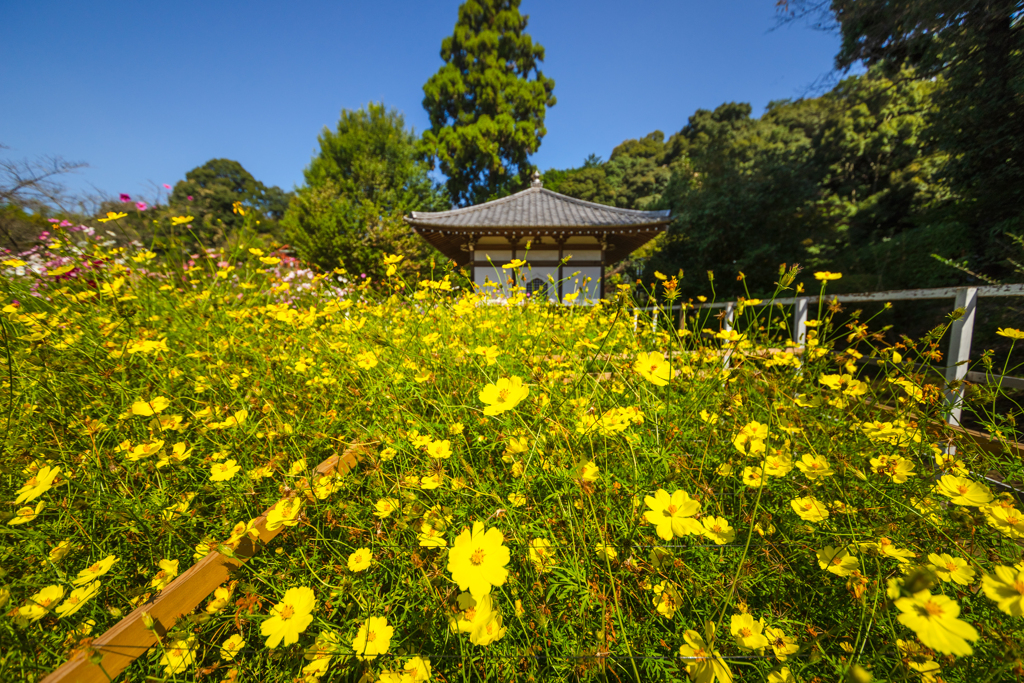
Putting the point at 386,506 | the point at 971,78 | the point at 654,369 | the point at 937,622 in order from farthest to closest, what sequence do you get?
the point at 971,78 → the point at 654,369 → the point at 386,506 → the point at 937,622

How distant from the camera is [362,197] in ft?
41.1

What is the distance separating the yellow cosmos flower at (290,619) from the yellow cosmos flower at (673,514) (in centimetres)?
54

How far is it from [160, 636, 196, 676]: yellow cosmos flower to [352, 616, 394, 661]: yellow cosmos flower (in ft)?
0.96

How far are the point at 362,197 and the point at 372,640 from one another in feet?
46.2

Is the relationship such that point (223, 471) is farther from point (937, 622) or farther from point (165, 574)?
point (937, 622)

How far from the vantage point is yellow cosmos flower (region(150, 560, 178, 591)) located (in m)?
0.67

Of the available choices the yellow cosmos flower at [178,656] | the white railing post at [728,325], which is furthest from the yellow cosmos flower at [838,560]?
the yellow cosmos flower at [178,656]

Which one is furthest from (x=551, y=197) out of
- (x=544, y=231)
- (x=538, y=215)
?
(x=544, y=231)

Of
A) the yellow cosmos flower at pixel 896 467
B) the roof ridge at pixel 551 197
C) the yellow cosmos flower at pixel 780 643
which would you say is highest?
the roof ridge at pixel 551 197

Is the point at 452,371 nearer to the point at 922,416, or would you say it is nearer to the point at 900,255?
the point at 922,416

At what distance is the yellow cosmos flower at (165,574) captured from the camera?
0.67 meters

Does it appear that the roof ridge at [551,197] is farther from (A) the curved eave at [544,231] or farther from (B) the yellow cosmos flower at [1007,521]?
(B) the yellow cosmos flower at [1007,521]

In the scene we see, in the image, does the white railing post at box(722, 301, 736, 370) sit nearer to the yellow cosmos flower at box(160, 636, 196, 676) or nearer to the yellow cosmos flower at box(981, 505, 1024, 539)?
the yellow cosmos flower at box(981, 505, 1024, 539)

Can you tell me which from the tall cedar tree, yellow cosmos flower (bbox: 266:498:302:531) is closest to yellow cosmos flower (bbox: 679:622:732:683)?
yellow cosmos flower (bbox: 266:498:302:531)
